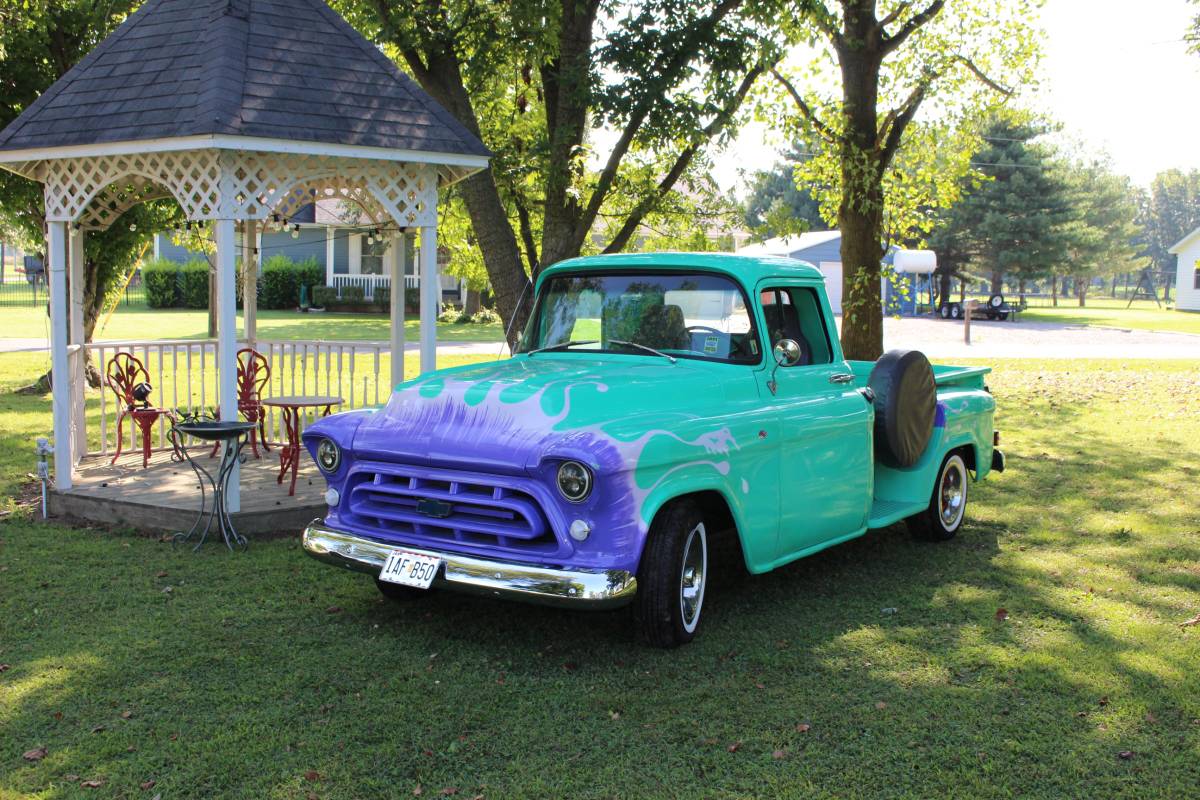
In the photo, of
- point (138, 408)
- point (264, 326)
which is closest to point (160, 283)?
point (264, 326)

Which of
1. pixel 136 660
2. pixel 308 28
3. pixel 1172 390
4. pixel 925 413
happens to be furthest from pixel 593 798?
pixel 1172 390

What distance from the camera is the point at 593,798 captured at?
13.7ft

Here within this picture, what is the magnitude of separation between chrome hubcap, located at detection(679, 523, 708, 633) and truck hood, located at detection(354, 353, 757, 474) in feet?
2.19

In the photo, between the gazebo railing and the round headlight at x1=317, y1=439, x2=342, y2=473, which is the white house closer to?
the gazebo railing

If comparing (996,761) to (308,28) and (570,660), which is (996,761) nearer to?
(570,660)

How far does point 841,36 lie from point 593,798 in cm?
1389

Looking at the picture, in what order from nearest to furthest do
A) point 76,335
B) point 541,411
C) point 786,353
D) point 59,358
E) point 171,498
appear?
1. point 541,411
2. point 786,353
3. point 171,498
4. point 59,358
5. point 76,335

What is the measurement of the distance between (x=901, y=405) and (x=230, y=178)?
196 inches

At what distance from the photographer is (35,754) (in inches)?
175

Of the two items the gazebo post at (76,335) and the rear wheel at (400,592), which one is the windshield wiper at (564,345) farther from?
the gazebo post at (76,335)

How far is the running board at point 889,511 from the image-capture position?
7245 millimetres

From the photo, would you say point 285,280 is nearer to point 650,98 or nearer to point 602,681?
point 650,98

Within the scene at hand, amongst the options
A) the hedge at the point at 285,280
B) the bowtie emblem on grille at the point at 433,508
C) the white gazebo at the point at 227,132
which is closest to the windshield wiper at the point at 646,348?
the bowtie emblem on grille at the point at 433,508

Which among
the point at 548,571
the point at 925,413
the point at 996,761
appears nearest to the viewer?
the point at 996,761
